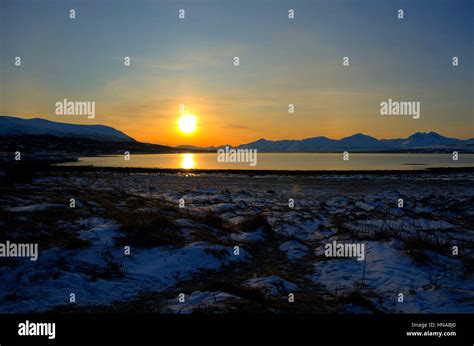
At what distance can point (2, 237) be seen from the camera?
11.5m

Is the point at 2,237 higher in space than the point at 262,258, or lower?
higher

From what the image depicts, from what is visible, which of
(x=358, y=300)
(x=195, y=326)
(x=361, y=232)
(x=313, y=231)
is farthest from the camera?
(x=313, y=231)

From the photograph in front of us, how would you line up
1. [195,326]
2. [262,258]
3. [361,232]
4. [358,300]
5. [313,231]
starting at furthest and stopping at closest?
1. [313,231]
2. [361,232]
3. [262,258]
4. [358,300]
5. [195,326]

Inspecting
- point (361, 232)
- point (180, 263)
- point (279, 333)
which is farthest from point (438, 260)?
point (180, 263)

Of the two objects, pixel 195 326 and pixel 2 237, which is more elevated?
pixel 2 237

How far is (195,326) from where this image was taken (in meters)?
6.38

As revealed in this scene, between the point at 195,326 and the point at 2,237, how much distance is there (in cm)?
911

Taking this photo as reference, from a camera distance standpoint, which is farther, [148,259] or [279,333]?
[148,259]

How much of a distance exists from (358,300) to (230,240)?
7.40 m

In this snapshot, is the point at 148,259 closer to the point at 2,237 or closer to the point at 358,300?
the point at 2,237

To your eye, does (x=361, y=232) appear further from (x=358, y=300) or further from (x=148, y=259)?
(x=148, y=259)

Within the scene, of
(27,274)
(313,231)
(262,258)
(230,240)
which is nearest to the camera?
(27,274)

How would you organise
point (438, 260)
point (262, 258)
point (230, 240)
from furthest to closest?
1. point (230, 240)
2. point (262, 258)
3. point (438, 260)

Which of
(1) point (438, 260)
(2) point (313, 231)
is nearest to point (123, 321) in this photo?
(1) point (438, 260)
